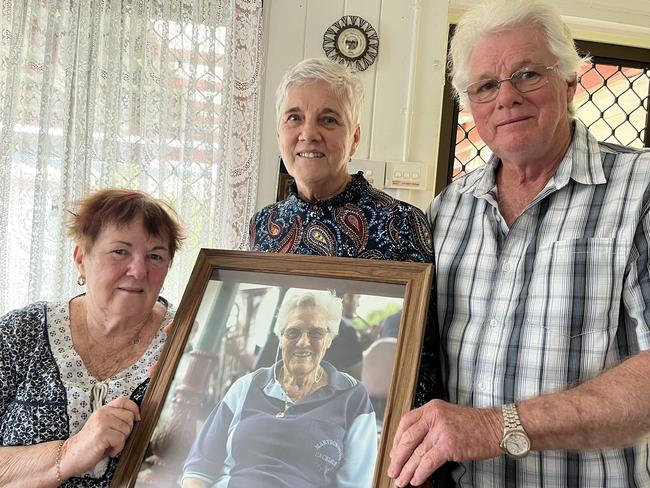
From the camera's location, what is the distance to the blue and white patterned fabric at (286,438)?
1035 mm

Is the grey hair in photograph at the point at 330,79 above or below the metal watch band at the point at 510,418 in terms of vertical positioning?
above

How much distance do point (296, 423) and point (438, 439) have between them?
0.86 ft

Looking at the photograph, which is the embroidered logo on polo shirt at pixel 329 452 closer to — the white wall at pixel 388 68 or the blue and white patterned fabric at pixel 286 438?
the blue and white patterned fabric at pixel 286 438

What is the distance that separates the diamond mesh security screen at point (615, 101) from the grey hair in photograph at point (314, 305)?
92.6 inches

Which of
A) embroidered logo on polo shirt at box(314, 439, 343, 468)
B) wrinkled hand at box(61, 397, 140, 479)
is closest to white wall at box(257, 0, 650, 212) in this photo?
wrinkled hand at box(61, 397, 140, 479)

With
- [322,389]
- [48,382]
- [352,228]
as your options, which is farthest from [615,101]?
[48,382]

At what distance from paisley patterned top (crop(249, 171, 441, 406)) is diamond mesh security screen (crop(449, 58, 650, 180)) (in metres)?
1.99

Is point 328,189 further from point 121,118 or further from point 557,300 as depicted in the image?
point 121,118

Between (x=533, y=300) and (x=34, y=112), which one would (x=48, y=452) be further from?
(x=34, y=112)

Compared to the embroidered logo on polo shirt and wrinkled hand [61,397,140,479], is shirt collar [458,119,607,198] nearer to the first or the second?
the embroidered logo on polo shirt

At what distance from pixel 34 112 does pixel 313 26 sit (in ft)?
4.42

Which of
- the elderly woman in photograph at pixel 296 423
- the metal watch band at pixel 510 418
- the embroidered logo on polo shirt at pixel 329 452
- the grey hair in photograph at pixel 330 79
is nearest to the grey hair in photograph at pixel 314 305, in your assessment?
the elderly woman in photograph at pixel 296 423

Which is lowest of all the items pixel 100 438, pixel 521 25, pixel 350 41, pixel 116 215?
pixel 100 438

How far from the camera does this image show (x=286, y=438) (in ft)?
3.56
